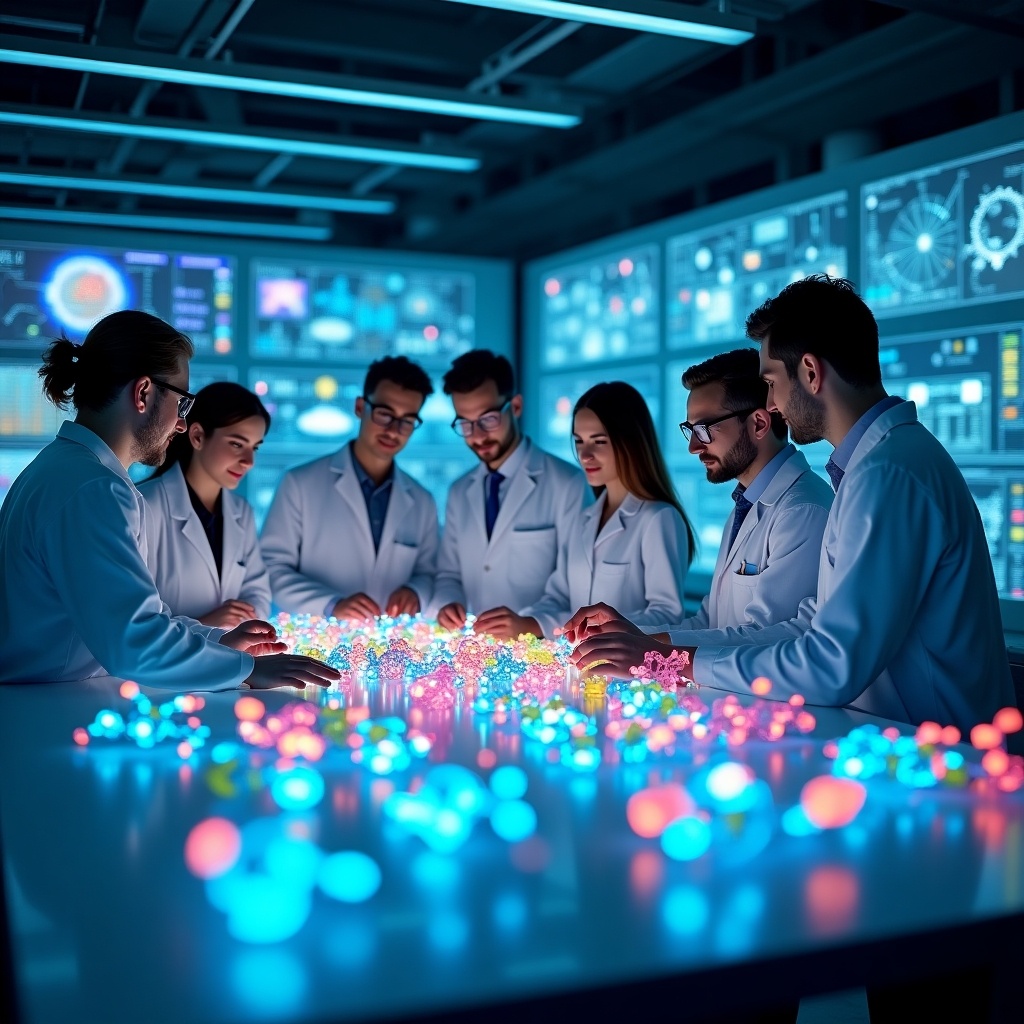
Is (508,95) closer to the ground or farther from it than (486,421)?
farther from it

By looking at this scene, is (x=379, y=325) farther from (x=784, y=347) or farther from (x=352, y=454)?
(x=784, y=347)

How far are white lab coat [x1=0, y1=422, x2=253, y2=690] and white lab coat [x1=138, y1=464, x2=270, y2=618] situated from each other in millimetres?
857

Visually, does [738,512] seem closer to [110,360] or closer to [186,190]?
[110,360]

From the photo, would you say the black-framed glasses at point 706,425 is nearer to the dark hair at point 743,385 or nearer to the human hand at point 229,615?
the dark hair at point 743,385

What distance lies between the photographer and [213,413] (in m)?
3.58

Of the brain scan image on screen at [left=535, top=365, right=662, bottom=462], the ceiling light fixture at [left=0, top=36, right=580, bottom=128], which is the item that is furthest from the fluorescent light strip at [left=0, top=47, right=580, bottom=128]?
the brain scan image on screen at [left=535, top=365, right=662, bottom=462]

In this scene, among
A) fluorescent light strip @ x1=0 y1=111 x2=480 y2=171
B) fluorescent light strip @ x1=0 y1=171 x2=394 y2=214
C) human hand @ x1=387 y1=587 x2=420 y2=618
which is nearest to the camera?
human hand @ x1=387 y1=587 x2=420 y2=618

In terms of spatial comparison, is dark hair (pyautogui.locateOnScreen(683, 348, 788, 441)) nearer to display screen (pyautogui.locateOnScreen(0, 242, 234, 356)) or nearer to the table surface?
the table surface

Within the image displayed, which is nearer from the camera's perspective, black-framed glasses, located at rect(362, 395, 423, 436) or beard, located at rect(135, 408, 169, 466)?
beard, located at rect(135, 408, 169, 466)

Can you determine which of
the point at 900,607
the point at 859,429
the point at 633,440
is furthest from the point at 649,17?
the point at 900,607

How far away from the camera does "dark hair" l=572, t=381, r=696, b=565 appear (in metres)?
3.48

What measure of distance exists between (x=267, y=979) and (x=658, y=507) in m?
2.60

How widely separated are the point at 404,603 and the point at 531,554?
1.88ft

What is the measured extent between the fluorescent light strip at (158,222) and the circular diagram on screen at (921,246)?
4.37 metres
